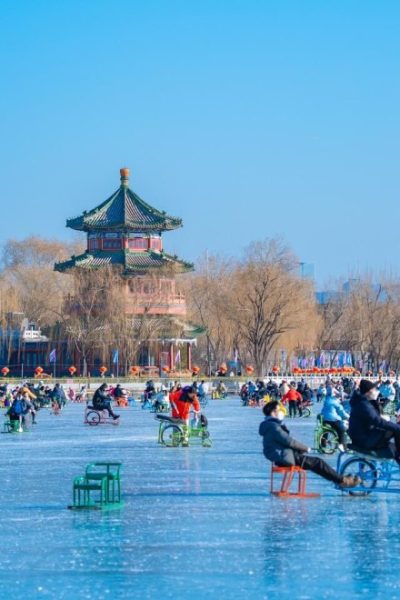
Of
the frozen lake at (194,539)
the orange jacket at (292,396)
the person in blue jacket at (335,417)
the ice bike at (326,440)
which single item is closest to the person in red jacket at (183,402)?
the ice bike at (326,440)

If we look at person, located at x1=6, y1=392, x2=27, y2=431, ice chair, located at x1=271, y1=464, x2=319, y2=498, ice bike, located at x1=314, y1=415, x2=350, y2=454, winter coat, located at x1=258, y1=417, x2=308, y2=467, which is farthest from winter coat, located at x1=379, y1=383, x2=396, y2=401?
winter coat, located at x1=258, y1=417, x2=308, y2=467

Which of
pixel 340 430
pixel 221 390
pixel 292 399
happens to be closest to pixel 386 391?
pixel 292 399

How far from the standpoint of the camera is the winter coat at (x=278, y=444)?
641 inches

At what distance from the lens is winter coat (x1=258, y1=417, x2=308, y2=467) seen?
16281 mm

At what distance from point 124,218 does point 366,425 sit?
69.8 meters

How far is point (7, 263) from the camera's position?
11806 centimetres

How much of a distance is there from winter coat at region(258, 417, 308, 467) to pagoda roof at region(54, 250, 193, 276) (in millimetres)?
66023

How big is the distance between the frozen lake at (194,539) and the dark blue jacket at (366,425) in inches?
28.9

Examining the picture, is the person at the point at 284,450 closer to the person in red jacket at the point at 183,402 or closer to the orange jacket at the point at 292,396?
the person in red jacket at the point at 183,402

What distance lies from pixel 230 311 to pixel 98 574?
74.0 m

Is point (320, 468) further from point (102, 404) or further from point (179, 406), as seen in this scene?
point (102, 404)

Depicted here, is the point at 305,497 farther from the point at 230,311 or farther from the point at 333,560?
the point at 230,311

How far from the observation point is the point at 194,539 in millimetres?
13344

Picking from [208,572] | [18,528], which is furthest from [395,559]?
[18,528]
